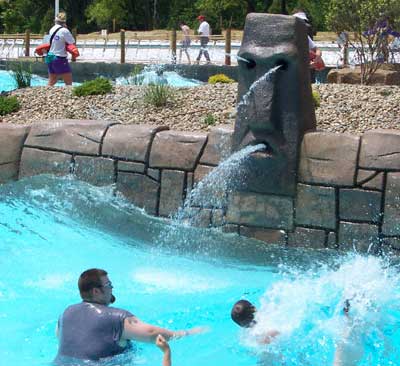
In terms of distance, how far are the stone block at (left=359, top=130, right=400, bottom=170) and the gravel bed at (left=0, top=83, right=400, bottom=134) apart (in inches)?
65.2

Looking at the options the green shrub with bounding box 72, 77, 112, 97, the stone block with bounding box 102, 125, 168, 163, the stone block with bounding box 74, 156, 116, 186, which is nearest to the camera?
the stone block with bounding box 102, 125, 168, 163

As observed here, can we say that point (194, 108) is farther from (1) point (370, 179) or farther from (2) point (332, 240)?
(1) point (370, 179)

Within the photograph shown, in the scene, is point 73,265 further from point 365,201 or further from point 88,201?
point 365,201

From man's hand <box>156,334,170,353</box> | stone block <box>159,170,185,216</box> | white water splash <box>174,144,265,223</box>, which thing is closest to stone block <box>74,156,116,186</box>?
stone block <box>159,170,185,216</box>

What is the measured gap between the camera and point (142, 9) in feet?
133

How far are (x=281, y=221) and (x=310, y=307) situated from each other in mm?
1547

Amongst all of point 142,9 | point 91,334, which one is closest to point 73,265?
point 91,334

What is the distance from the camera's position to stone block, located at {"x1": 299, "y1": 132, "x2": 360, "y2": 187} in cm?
663

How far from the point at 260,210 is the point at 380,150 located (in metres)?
1.13

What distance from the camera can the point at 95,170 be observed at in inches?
305

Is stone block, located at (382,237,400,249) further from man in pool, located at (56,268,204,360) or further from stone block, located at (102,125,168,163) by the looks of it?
man in pool, located at (56,268,204,360)

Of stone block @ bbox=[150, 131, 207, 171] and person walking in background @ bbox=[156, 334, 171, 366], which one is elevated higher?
stone block @ bbox=[150, 131, 207, 171]

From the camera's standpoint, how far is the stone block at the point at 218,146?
7148 mm

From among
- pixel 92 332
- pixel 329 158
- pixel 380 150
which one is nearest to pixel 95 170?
pixel 329 158
